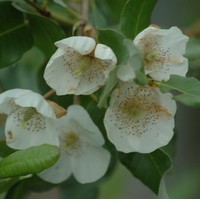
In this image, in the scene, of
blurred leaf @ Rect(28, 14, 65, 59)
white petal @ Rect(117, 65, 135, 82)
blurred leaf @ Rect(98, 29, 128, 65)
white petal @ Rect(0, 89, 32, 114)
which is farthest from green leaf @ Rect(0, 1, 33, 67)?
white petal @ Rect(117, 65, 135, 82)

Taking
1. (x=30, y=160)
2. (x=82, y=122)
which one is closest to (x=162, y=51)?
(x=82, y=122)

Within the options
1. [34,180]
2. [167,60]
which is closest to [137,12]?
[167,60]

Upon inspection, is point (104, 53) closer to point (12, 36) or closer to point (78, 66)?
point (78, 66)

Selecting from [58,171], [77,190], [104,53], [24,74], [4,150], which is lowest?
[77,190]

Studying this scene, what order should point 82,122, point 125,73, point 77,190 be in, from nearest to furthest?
point 125,73 → point 82,122 → point 77,190

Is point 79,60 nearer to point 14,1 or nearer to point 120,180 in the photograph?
point 14,1

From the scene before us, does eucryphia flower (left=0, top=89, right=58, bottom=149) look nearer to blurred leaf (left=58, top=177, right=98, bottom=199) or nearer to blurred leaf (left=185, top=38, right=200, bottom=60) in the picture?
blurred leaf (left=185, top=38, right=200, bottom=60)

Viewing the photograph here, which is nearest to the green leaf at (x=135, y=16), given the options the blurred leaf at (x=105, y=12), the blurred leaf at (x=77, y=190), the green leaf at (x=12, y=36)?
the green leaf at (x=12, y=36)
